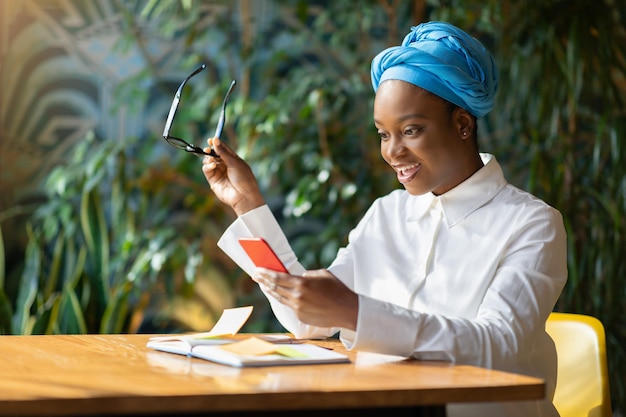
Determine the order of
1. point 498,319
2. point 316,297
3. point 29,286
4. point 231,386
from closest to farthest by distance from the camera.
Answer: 1. point 231,386
2. point 316,297
3. point 498,319
4. point 29,286

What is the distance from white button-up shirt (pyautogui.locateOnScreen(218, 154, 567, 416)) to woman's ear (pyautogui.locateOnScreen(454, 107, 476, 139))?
0.09 meters

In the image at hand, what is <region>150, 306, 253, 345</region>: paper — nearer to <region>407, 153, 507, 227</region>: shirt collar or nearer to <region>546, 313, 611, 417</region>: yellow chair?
<region>407, 153, 507, 227</region>: shirt collar

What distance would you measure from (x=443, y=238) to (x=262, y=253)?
1.85ft

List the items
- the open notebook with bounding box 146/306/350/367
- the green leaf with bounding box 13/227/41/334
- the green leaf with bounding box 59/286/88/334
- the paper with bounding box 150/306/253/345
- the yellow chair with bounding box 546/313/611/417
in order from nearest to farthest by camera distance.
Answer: the open notebook with bounding box 146/306/350/367, the paper with bounding box 150/306/253/345, the yellow chair with bounding box 546/313/611/417, the green leaf with bounding box 59/286/88/334, the green leaf with bounding box 13/227/41/334

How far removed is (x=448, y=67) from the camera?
1.94m

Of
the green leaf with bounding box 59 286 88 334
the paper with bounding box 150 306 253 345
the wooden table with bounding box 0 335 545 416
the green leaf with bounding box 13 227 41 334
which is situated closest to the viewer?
the wooden table with bounding box 0 335 545 416

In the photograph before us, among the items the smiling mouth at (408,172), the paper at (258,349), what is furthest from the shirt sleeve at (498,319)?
the smiling mouth at (408,172)

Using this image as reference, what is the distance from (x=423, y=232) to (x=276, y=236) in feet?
1.16

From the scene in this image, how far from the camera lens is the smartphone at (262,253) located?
62.1 inches

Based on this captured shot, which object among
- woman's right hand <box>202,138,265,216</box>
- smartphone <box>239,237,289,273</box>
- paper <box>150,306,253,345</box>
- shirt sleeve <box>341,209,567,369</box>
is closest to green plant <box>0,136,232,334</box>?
woman's right hand <box>202,138,265,216</box>

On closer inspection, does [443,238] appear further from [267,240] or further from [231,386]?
[231,386]

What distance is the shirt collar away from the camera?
80.0 inches

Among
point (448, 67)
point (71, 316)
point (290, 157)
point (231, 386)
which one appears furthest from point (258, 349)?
point (290, 157)

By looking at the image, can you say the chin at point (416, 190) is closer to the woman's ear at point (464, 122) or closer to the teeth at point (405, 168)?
the teeth at point (405, 168)
